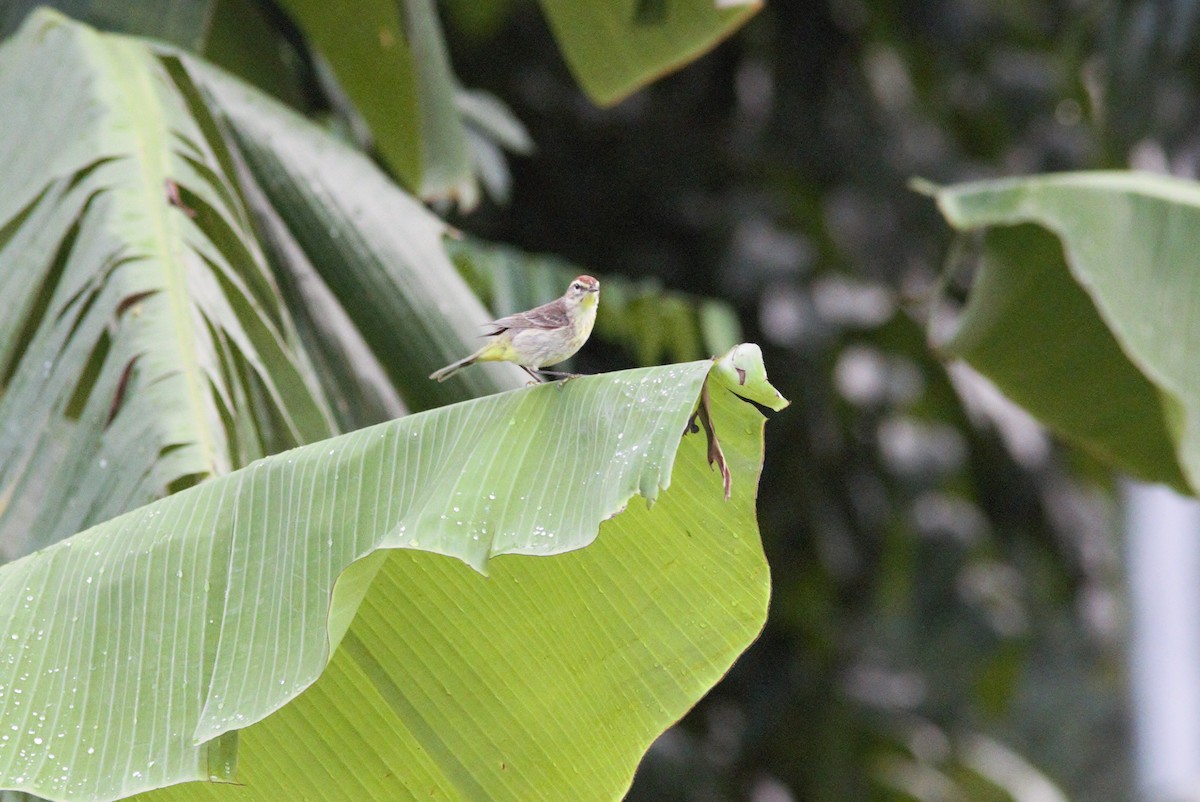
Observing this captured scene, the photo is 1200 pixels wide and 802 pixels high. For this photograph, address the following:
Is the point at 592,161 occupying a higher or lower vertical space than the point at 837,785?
higher

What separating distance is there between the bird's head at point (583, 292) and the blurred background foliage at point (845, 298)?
425 cm

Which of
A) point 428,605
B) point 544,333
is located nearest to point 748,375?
point 544,333

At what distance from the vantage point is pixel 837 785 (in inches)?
262

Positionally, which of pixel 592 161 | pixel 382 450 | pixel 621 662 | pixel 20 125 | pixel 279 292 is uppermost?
pixel 20 125

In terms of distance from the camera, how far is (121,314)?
83.6 inches

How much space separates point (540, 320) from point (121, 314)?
700 millimetres

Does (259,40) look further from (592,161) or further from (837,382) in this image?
(837,382)

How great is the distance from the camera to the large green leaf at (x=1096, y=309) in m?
2.93

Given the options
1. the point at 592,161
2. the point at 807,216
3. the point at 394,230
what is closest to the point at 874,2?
the point at 807,216

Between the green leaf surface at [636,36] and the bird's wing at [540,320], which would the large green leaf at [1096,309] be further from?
the bird's wing at [540,320]

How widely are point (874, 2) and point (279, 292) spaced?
500 cm

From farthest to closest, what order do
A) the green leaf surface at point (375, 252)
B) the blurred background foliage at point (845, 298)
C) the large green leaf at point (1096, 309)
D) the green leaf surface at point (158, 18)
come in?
the blurred background foliage at point (845, 298) → the green leaf surface at point (158, 18) → the large green leaf at point (1096, 309) → the green leaf surface at point (375, 252)

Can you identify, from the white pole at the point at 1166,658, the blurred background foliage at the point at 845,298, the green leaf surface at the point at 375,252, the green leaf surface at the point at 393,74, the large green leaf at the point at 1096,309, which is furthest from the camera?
the blurred background foliage at the point at 845,298

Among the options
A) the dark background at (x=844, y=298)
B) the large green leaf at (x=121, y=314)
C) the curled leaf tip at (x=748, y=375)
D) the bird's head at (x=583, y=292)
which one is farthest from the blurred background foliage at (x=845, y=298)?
the curled leaf tip at (x=748, y=375)
